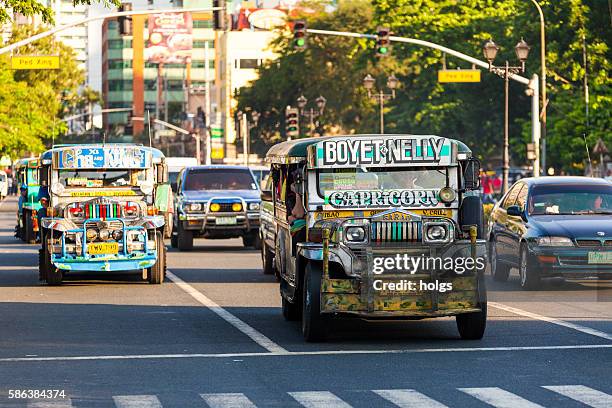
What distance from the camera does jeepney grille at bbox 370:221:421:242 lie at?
16125mm

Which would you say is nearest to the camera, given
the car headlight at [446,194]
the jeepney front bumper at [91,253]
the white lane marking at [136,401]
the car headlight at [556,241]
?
the white lane marking at [136,401]

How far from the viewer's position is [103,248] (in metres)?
24.4

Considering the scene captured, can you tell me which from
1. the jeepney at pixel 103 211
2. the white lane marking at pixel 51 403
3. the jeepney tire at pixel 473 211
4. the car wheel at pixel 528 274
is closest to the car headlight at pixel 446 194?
the jeepney tire at pixel 473 211

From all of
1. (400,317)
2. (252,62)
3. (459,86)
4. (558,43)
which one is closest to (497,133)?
(459,86)

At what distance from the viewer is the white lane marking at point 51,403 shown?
1172cm

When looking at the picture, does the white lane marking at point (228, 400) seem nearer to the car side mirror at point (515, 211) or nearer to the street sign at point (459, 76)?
the car side mirror at point (515, 211)

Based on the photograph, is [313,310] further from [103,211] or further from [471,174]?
[103,211]

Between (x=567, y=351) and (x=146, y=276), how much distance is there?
1223cm

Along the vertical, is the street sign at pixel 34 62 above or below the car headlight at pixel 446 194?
above

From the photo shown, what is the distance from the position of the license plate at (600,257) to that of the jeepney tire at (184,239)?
15.4 metres

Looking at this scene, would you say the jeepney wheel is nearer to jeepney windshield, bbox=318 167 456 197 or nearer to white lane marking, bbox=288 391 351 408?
jeepney windshield, bbox=318 167 456 197

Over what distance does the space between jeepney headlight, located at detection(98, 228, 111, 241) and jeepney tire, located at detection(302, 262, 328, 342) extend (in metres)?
8.76

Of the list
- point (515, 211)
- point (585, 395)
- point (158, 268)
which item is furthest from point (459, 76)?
point (585, 395)

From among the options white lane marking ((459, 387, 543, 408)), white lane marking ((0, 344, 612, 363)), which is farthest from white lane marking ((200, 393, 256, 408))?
white lane marking ((0, 344, 612, 363))
